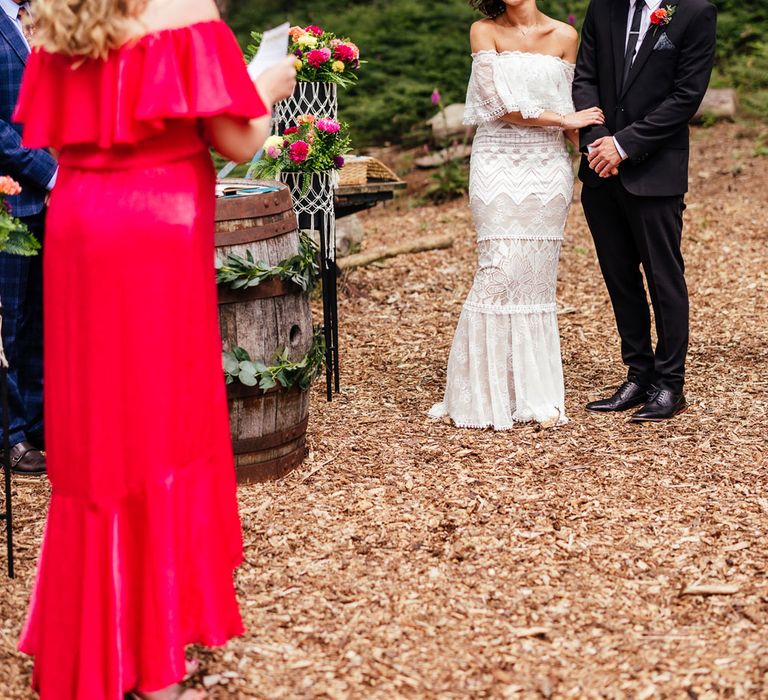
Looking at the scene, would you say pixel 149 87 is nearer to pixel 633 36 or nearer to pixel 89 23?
pixel 89 23

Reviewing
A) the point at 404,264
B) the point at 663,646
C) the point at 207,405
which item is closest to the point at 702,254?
the point at 404,264

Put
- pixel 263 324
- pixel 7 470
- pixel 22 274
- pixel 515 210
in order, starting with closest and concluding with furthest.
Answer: pixel 7 470 < pixel 263 324 < pixel 22 274 < pixel 515 210

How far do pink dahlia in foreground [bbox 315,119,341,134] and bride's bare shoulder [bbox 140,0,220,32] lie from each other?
2.80 meters

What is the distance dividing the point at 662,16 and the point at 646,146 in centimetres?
61

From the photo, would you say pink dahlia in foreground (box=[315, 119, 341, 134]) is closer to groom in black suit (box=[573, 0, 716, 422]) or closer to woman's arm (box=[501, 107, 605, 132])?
woman's arm (box=[501, 107, 605, 132])

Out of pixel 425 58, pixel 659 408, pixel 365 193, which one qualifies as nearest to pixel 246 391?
pixel 659 408

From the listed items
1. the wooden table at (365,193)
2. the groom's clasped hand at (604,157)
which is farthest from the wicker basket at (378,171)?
the groom's clasped hand at (604,157)

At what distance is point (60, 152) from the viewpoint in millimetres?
2914

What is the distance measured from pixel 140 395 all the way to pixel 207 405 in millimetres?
230

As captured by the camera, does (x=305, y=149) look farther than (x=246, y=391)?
Yes

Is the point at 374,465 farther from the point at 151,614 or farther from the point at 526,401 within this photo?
the point at 151,614

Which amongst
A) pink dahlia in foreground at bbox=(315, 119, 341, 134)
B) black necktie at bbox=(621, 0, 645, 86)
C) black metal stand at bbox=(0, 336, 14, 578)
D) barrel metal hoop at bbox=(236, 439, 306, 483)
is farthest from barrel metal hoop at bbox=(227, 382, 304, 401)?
black necktie at bbox=(621, 0, 645, 86)

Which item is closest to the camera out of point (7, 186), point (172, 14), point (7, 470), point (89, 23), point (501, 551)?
point (89, 23)

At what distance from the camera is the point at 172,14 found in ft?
9.02
